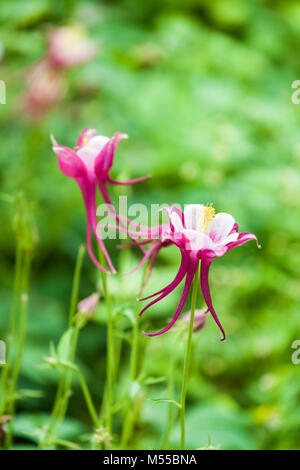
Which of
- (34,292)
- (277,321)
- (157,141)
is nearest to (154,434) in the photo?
(277,321)

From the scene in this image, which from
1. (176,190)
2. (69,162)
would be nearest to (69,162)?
(69,162)

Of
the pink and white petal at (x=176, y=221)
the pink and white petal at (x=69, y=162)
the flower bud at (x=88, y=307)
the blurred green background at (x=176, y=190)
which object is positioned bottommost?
A: the flower bud at (x=88, y=307)

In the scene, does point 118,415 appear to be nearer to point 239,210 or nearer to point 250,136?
point 239,210

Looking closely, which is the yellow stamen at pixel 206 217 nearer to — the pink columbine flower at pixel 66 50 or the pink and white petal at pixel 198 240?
the pink and white petal at pixel 198 240

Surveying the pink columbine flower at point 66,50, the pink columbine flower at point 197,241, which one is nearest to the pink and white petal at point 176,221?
the pink columbine flower at point 197,241

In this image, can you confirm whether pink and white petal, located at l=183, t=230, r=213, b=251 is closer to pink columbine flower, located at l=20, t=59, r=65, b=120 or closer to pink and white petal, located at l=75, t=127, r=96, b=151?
pink and white petal, located at l=75, t=127, r=96, b=151

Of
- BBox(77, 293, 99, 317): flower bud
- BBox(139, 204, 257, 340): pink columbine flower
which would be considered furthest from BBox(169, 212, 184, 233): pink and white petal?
BBox(77, 293, 99, 317): flower bud
